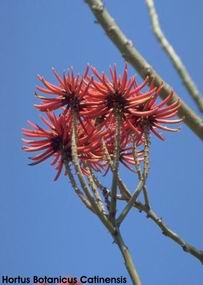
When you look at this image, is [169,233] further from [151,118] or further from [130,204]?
[151,118]

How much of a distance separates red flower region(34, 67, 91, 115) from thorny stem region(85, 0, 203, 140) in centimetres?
151

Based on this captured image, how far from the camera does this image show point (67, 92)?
132 inches

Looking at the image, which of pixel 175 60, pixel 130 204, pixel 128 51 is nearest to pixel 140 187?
pixel 130 204

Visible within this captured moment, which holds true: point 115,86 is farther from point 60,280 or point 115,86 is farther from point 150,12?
point 60,280

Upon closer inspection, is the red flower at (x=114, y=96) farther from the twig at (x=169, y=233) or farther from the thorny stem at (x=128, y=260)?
the thorny stem at (x=128, y=260)

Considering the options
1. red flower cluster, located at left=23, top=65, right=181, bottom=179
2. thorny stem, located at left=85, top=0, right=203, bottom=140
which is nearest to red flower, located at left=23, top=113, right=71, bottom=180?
red flower cluster, located at left=23, top=65, right=181, bottom=179

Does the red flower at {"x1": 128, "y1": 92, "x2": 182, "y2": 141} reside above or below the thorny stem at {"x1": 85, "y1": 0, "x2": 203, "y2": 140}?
above

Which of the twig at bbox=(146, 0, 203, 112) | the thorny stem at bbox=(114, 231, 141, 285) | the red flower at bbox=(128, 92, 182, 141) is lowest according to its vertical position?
the thorny stem at bbox=(114, 231, 141, 285)

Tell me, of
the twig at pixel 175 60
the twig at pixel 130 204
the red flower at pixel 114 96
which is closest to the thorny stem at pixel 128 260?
the twig at pixel 130 204

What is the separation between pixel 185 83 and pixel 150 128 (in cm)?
213

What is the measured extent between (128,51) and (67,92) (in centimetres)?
169

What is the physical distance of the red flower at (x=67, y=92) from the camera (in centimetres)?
331

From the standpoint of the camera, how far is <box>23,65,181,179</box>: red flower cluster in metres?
3.24

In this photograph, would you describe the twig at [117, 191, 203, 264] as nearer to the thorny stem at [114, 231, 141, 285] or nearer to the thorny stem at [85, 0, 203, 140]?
the thorny stem at [114, 231, 141, 285]
